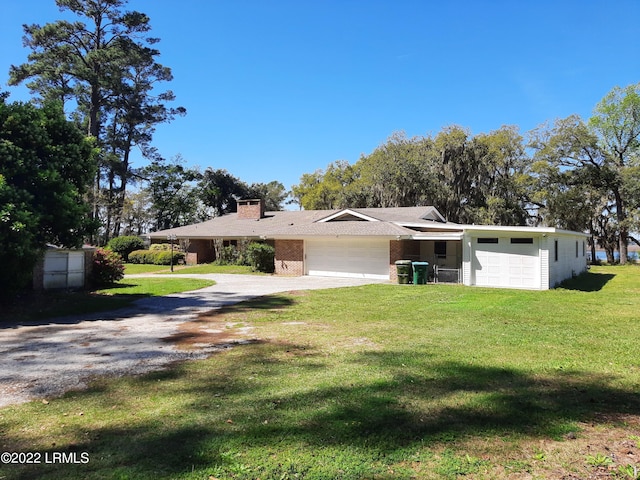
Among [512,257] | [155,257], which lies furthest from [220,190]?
[512,257]

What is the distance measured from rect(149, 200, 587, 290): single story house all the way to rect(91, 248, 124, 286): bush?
8.23m

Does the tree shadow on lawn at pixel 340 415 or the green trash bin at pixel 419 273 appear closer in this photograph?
the tree shadow on lawn at pixel 340 415

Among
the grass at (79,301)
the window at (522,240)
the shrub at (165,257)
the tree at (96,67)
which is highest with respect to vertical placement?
the tree at (96,67)

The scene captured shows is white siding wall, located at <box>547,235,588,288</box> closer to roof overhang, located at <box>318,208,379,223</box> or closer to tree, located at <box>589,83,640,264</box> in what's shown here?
roof overhang, located at <box>318,208,379,223</box>

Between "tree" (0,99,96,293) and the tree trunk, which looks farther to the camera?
the tree trunk

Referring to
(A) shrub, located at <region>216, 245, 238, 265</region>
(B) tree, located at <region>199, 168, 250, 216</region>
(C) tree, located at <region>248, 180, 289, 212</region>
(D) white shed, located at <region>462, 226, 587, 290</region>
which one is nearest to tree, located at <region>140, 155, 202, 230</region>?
(B) tree, located at <region>199, 168, 250, 216</region>

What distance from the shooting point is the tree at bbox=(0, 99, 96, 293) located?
9.65 m

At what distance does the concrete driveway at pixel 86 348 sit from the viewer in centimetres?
538

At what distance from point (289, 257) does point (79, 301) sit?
11794 millimetres

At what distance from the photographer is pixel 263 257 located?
2392 centimetres

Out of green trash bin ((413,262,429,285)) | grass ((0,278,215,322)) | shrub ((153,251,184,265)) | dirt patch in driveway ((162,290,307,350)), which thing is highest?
shrub ((153,251,184,265))

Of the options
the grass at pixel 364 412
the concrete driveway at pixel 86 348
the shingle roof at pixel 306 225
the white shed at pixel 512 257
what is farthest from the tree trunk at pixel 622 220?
the concrete driveway at pixel 86 348

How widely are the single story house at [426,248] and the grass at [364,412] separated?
29.7 ft

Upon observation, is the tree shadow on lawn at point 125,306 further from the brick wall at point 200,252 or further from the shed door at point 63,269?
the brick wall at point 200,252
